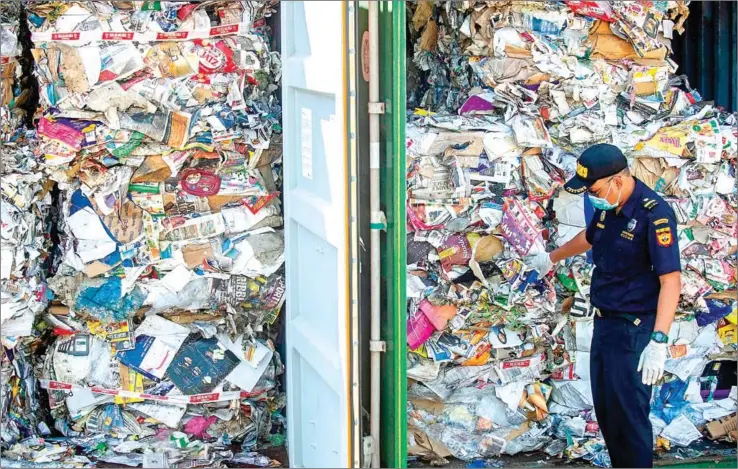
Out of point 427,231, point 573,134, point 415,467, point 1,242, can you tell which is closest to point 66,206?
point 1,242

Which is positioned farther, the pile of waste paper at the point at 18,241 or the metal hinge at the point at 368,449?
the pile of waste paper at the point at 18,241

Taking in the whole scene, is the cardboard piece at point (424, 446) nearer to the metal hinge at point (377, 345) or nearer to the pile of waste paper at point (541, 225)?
the pile of waste paper at point (541, 225)

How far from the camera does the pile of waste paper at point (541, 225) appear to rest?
189 inches

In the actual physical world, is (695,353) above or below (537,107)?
below

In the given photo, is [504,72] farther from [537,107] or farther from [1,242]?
[1,242]

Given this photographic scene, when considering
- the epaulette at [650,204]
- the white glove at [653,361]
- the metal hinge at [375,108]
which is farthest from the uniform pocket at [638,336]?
the metal hinge at [375,108]

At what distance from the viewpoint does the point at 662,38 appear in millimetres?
5078

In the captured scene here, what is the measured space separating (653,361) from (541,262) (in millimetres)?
932

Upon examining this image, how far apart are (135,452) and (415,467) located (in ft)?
4.10

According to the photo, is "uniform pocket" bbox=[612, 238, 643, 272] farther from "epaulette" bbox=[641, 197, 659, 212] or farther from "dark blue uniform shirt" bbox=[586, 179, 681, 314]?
"epaulette" bbox=[641, 197, 659, 212]

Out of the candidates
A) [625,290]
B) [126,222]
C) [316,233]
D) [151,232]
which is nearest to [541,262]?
[625,290]

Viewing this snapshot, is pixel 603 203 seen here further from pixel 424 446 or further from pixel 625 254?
pixel 424 446

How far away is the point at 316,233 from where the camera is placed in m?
3.87

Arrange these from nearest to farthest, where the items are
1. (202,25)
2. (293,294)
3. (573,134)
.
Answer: (293,294) < (202,25) < (573,134)
